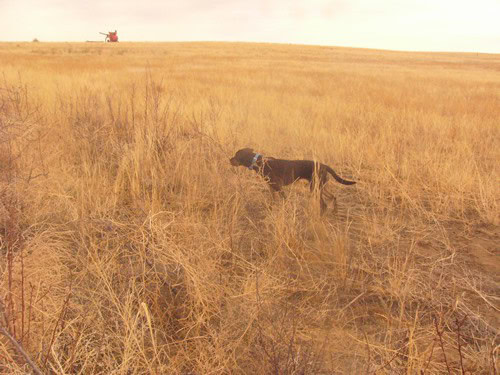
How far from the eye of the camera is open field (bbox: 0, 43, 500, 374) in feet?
4.42

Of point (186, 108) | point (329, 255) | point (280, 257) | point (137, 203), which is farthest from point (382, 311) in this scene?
point (186, 108)

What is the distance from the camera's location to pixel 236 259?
2.13 m

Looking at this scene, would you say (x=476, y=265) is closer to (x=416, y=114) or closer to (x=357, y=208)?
(x=357, y=208)

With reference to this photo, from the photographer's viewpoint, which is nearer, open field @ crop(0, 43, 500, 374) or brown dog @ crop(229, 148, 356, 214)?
open field @ crop(0, 43, 500, 374)

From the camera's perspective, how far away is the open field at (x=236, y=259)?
1.35 meters

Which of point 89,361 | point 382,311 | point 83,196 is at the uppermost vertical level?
point 83,196

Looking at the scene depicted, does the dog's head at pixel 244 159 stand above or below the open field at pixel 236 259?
above

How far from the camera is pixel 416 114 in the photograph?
6.72 metres

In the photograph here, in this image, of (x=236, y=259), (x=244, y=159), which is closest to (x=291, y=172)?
(x=244, y=159)

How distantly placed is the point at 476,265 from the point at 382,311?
986mm

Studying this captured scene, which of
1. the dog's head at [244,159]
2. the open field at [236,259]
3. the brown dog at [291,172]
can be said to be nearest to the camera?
the open field at [236,259]

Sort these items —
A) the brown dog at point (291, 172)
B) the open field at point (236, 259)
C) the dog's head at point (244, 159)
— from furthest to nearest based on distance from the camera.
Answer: the dog's head at point (244, 159)
the brown dog at point (291, 172)
the open field at point (236, 259)

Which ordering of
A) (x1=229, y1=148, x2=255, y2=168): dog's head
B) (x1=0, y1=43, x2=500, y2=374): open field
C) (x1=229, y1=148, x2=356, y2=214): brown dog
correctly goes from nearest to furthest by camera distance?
1. (x1=0, y1=43, x2=500, y2=374): open field
2. (x1=229, y1=148, x2=356, y2=214): brown dog
3. (x1=229, y1=148, x2=255, y2=168): dog's head

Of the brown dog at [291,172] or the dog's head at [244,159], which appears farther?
the dog's head at [244,159]
